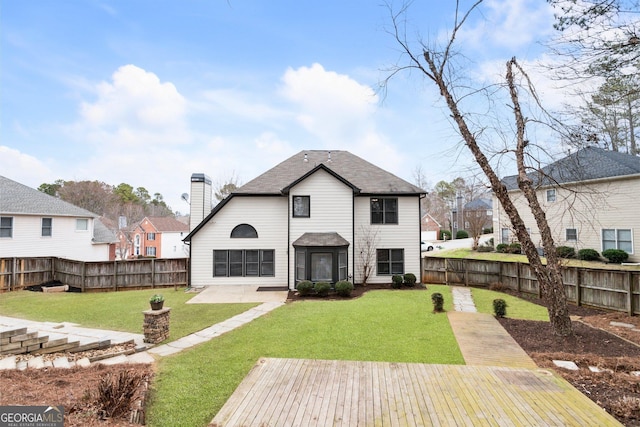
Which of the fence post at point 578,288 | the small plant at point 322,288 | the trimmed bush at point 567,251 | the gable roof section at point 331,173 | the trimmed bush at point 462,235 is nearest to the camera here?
the fence post at point 578,288

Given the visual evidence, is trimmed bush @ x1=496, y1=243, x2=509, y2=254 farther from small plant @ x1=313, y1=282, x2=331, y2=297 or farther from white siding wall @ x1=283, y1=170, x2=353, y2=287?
small plant @ x1=313, y1=282, x2=331, y2=297

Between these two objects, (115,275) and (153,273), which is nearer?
(115,275)

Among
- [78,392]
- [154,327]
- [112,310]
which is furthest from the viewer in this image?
[112,310]

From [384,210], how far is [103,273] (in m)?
14.2

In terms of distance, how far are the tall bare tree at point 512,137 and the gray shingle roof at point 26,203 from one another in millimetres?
21373

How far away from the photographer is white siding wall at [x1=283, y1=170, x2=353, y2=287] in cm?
1440

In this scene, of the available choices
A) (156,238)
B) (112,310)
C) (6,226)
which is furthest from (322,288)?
(156,238)

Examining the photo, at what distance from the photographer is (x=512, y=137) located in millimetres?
7793

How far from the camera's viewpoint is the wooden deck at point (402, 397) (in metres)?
3.90

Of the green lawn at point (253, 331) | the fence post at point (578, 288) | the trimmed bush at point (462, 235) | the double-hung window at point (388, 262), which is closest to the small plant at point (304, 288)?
the green lawn at point (253, 331)

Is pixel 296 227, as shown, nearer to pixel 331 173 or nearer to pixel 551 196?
pixel 331 173

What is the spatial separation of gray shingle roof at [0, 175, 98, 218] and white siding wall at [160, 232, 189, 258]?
20667 mm

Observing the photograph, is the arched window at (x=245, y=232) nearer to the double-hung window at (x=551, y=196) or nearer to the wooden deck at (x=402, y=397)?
the wooden deck at (x=402, y=397)

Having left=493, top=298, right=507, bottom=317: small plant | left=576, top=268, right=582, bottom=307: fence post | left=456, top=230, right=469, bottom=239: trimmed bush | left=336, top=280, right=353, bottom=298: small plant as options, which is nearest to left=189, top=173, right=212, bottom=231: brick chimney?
left=336, top=280, right=353, bottom=298: small plant
